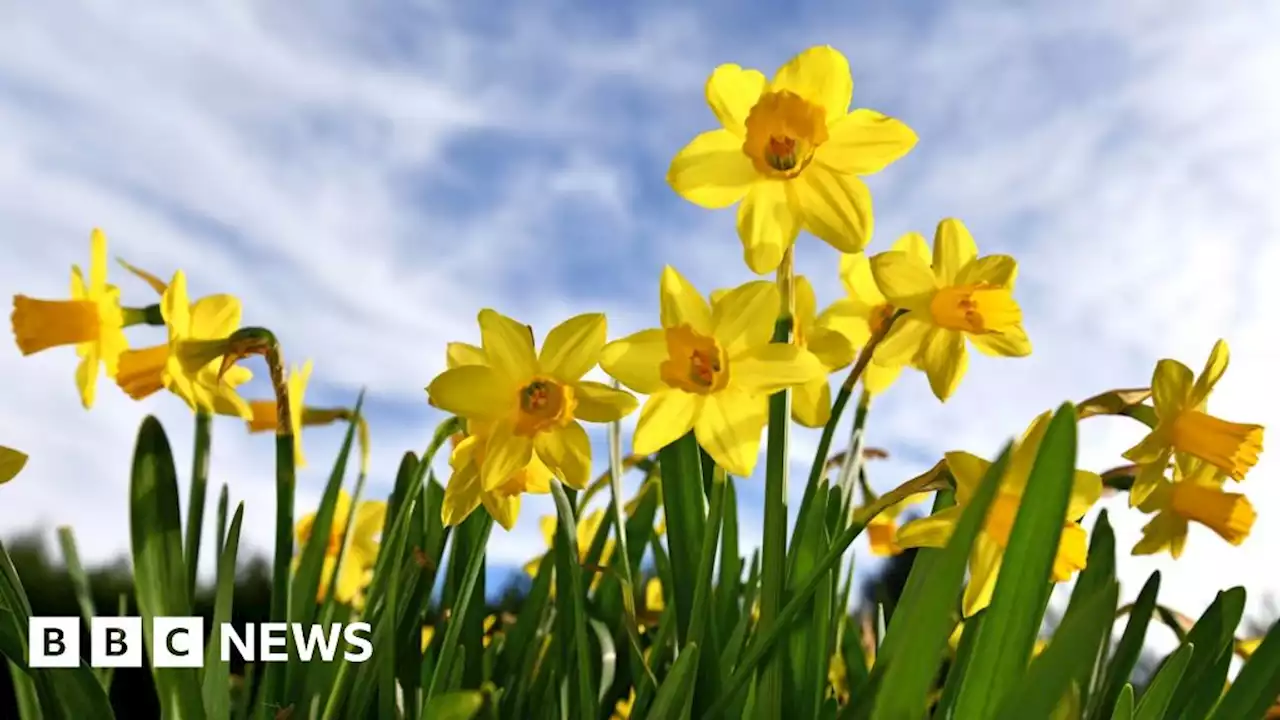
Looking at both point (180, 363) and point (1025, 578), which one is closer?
point (1025, 578)

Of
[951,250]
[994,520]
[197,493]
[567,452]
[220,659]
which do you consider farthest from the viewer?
[197,493]

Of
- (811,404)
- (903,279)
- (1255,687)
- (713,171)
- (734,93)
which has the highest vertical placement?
(734,93)

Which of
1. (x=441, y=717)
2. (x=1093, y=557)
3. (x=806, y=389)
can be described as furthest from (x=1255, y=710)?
(x=441, y=717)

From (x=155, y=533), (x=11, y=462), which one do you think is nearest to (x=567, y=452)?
(x=155, y=533)

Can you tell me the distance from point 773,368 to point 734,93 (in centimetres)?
34

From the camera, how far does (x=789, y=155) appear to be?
47.1 inches

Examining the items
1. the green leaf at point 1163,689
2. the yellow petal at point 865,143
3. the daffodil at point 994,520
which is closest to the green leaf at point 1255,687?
the green leaf at point 1163,689

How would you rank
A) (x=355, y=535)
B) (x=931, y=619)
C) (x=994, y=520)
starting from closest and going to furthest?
(x=931, y=619) < (x=994, y=520) < (x=355, y=535)

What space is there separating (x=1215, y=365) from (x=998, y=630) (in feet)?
2.30

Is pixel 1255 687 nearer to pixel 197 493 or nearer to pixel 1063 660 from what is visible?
pixel 1063 660

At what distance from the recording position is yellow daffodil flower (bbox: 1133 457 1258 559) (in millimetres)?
1493

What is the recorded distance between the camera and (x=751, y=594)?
4.91ft

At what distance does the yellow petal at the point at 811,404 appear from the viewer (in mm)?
1363

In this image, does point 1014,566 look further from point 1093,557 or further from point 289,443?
point 289,443
